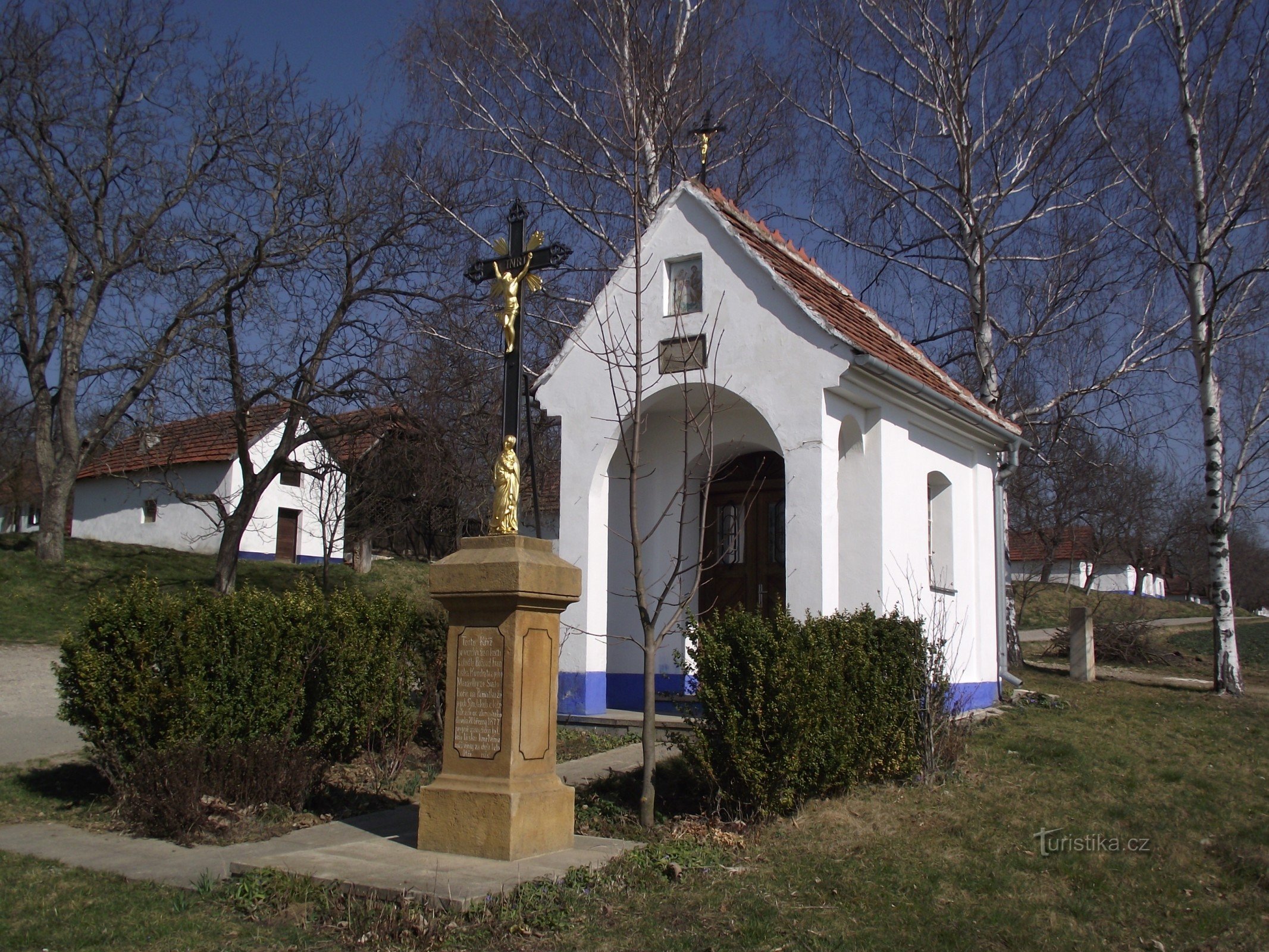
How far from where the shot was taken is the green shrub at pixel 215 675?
7.61m

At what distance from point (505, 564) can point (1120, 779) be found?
19.2ft

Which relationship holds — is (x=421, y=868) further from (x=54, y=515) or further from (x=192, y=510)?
(x=192, y=510)

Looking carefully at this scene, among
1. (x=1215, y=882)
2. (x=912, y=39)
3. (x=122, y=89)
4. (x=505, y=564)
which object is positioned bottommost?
(x=1215, y=882)

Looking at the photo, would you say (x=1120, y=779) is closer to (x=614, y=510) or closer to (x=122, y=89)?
(x=614, y=510)

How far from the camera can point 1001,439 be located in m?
13.9

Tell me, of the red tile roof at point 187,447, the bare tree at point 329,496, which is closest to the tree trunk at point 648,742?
the bare tree at point 329,496

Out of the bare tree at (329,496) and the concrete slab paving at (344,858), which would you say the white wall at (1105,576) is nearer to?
the bare tree at (329,496)

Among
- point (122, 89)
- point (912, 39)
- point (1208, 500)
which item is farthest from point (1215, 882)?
point (122, 89)

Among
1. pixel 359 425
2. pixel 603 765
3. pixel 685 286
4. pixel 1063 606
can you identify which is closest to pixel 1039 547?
pixel 1063 606

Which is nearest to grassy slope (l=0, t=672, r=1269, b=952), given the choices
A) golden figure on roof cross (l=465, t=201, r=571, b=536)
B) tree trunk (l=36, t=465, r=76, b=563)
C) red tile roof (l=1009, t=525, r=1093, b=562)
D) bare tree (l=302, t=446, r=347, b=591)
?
golden figure on roof cross (l=465, t=201, r=571, b=536)

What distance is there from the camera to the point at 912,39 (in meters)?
16.0

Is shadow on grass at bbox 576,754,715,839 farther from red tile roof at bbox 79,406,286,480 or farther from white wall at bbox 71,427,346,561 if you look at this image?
white wall at bbox 71,427,346,561

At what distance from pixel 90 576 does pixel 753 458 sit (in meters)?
15.6

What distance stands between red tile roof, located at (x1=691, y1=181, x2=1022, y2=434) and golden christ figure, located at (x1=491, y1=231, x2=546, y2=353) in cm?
384
